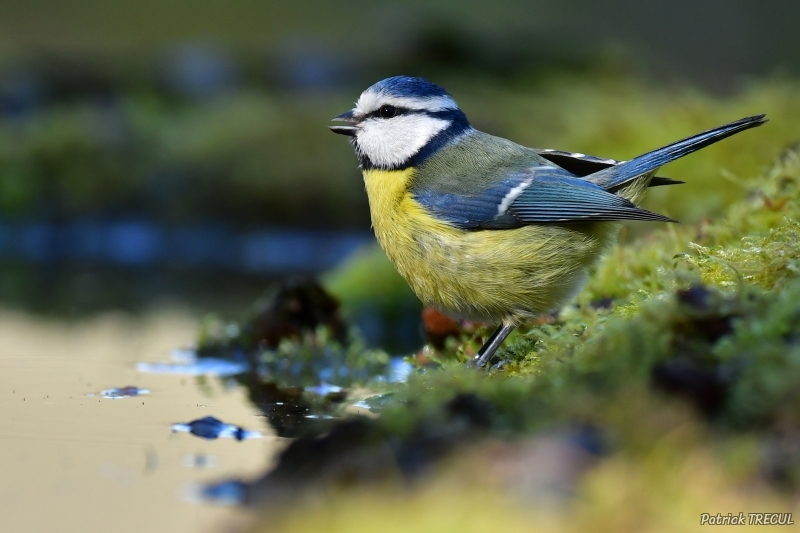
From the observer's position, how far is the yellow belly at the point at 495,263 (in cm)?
314

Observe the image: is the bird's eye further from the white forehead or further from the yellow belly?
the yellow belly

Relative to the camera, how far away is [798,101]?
6000 millimetres

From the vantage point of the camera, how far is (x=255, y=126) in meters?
9.05

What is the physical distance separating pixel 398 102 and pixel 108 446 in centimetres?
189

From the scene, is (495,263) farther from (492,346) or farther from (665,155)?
(665,155)

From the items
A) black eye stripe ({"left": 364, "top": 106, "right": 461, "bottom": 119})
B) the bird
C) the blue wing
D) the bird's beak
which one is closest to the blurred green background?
the bird

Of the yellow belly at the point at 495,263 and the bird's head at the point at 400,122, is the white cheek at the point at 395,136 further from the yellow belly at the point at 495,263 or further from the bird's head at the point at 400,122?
the yellow belly at the point at 495,263

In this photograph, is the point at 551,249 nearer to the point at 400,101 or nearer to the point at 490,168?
the point at 490,168

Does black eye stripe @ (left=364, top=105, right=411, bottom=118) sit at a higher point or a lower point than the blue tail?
higher

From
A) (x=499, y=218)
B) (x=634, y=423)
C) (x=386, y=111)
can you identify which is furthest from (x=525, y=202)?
(x=634, y=423)

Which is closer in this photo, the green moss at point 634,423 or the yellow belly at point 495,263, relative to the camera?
the green moss at point 634,423

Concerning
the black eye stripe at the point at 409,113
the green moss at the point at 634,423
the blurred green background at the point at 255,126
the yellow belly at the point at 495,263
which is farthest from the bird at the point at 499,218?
the blurred green background at the point at 255,126

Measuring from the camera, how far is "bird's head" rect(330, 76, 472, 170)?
11.7 feet

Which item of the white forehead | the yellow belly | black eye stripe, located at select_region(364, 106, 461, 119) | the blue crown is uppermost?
the blue crown
